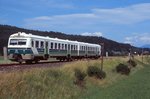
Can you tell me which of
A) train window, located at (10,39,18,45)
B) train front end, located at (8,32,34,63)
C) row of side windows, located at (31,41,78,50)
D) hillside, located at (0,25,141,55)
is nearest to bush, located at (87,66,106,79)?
train front end, located at (8,32,34,63)

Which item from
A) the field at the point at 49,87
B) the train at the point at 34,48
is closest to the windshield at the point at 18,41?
the train at the point at 34,48

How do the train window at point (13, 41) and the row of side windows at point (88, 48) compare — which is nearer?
the train window at point (13, 41)

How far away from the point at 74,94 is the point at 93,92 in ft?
10.0

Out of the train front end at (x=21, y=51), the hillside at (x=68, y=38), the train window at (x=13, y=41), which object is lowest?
the train front end at (x=21, y=51)

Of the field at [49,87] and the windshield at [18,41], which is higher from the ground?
the windshield at [18,41]

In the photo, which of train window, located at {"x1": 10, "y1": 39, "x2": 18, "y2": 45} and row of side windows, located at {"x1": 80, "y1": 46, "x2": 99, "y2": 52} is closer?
train window, located at {"x1": 10, "y1": 39, "x2": 18, "y2": 45}

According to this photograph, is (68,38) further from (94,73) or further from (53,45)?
(94,73)

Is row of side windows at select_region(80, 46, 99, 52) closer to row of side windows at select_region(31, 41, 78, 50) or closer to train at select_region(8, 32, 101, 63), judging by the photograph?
row of side windows at select_region(31, 41, 78, 50)

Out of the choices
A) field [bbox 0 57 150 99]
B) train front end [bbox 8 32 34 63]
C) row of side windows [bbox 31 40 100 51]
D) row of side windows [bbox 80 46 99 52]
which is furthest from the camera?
row of side windows [bbox 80 46 99 52]

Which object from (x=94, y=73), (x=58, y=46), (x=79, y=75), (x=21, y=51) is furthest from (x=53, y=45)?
(x=79, y=75)

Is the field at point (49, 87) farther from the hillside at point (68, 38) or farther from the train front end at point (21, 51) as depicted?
the hillside at point (68, 38)

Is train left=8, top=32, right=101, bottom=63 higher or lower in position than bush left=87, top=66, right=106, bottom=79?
higher

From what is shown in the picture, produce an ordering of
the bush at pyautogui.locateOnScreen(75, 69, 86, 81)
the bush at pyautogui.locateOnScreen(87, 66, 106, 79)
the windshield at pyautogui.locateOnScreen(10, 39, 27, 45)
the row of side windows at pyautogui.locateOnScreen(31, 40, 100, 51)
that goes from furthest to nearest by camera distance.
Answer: the row of side windows at pyautogui.locateOnScreen(31, 40, 100, 51) < the windshield at pyautogui.locateOnScreen(10, 39, 27, 45) < the bush at pyautogui.locateOnScreen(87, 66, 106, 79) < the bush at pyautogui.locateOnScreen(75, 69, 86, 81)

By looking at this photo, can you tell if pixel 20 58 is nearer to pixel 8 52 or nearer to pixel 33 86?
pixel 8 52
